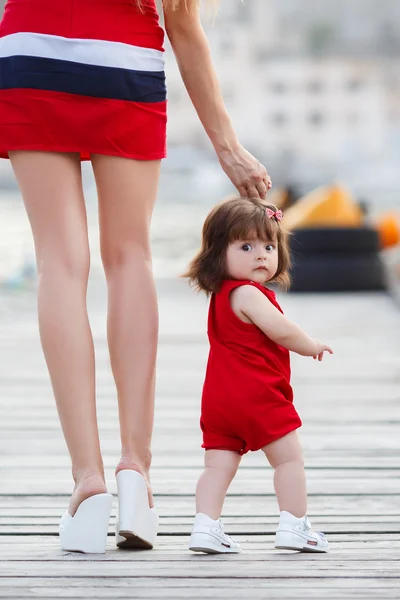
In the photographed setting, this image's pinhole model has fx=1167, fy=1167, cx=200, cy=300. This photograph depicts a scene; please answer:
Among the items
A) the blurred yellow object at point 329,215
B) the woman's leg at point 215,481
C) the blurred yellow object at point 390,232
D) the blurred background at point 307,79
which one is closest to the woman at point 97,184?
the woman's leg at point 215,481

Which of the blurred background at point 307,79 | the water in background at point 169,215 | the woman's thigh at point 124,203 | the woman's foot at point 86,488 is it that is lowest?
the woman's foot at point 86,488

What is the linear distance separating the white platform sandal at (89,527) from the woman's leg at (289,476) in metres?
0.31

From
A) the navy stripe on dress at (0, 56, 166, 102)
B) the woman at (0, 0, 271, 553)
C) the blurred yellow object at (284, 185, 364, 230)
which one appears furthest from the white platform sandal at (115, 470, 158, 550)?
the blurred yellow object at (284, 185, 364, 230)

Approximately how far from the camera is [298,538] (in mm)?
2047

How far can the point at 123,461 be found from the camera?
2.15m

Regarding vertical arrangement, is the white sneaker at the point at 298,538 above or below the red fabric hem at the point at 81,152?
below

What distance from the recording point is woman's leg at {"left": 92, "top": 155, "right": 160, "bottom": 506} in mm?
2162

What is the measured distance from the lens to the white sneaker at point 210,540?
2035mm

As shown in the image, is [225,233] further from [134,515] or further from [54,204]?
[134,515]

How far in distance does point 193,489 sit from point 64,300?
771 millimetres

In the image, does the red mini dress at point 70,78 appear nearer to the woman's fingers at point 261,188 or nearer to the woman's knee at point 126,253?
the woman's knee at point 126,253

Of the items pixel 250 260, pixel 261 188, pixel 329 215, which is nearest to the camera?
pixel 250 260

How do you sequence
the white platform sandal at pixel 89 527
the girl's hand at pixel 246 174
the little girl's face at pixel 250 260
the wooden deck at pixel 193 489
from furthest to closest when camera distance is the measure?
the girl's hand at pixel 246 174, the little girl's face at pixel 250 260, the white platform sandal at pixel 89 527, the wooden deck at pixel 193 489

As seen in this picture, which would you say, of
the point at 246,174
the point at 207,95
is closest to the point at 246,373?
the point at 246,174
